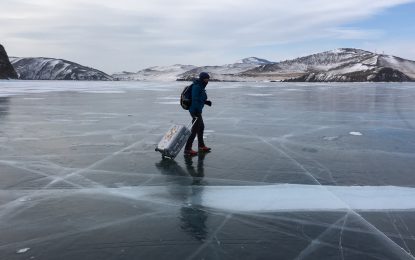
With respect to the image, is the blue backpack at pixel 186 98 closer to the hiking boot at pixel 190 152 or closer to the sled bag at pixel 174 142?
the sled bag at pixel 174 142

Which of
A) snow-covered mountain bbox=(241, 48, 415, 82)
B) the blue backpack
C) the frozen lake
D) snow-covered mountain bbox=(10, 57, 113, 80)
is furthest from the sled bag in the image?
snow-covered mountain bbox=(10, 57, 113, 80)

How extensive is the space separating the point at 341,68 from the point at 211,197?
443 feet

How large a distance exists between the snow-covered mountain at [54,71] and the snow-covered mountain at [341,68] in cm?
4618

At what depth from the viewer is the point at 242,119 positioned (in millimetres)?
13539

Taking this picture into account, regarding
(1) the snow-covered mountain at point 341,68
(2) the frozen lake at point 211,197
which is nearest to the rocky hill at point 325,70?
(1) the snow-covered mountain at point 341,68

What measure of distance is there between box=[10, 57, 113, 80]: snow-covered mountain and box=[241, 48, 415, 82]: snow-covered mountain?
46.2 meters

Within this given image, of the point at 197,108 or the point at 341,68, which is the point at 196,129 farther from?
the point at 341,68

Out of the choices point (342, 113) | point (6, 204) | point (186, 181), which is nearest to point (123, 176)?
point (186, 181)

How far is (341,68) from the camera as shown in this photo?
133 meters

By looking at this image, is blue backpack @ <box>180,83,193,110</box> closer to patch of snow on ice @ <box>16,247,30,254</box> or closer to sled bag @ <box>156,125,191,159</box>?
sled bag @ <box>156,125,191,159</box>

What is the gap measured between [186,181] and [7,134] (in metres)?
5.80

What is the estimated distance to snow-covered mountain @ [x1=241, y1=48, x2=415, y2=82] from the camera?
99.4 meters

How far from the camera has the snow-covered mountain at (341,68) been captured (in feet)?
326

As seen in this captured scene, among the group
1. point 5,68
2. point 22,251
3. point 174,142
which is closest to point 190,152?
point 174,142
